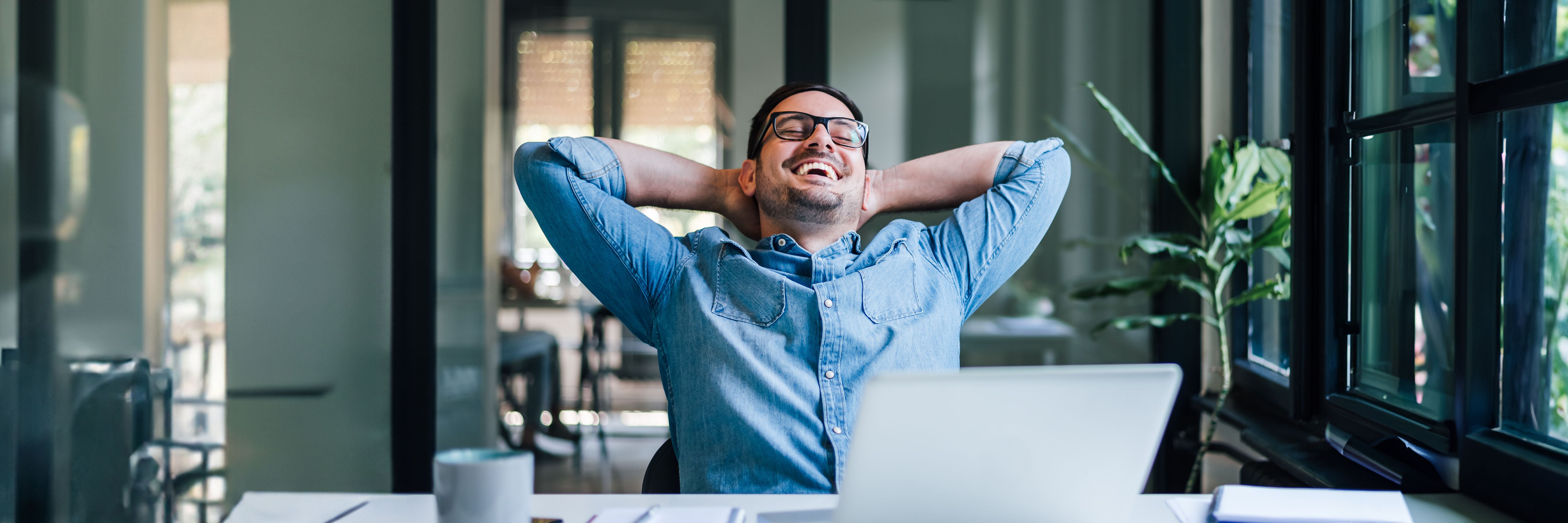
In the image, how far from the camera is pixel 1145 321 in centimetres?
214

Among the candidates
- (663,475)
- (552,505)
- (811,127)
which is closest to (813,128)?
(811,127)

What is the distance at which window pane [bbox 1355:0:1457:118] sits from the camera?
1470 millimetres

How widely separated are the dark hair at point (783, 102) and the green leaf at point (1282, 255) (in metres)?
1.10

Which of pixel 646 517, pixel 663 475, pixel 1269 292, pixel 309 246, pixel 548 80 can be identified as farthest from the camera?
pixel 548 80

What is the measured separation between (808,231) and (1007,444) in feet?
3.06

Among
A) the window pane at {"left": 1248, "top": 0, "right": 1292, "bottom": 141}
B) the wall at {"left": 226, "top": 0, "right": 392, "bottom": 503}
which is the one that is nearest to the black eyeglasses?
the window pane at {"left": 1248, "top": 0, "right": 1292, "bottom": 141}

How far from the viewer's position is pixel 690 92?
8.89 feet

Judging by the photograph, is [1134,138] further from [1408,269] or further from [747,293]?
[747,293]

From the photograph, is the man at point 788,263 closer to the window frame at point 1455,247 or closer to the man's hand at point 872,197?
the man's hand at point 872,197

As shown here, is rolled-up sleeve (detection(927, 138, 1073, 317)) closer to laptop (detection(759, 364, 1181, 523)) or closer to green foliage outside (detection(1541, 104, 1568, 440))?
green foliage outside (detection(1541, 104, 1568, 440))

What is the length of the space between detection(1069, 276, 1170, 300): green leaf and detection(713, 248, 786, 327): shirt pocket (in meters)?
1.11

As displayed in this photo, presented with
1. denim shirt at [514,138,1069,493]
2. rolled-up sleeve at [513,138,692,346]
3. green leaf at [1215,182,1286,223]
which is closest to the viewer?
denim shirt at [514,138,1069,493]

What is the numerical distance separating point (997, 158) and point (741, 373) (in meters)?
0.70

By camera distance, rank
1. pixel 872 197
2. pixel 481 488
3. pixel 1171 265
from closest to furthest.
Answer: pixel 481 488
pixel 872 197
pixel 1171 265
